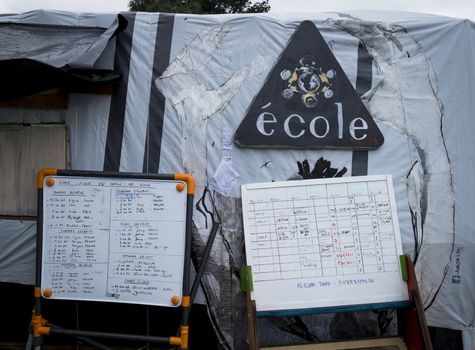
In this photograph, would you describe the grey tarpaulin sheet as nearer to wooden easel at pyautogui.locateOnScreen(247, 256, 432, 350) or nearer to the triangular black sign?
the triangular black sign

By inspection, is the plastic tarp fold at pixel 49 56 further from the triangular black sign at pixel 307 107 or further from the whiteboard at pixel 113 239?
the triangular black sign at pixel 307 107

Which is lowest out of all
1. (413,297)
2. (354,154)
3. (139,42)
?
(413,297)

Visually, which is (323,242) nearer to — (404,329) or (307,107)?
(404,329)

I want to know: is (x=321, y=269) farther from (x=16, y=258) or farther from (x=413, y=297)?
(x=16, y=258)

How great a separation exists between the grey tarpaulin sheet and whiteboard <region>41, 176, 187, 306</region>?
0.34 meters

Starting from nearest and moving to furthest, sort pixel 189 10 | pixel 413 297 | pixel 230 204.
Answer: pixel 413 297
pixel 230 204
pixel 189 10

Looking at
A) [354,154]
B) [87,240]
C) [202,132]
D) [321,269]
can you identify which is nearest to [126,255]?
[87,240]

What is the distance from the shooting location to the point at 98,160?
146 inches

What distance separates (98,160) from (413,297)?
2.62m

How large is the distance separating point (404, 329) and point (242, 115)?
2.09 meters

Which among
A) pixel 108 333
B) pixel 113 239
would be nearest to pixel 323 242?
pixel 113 239

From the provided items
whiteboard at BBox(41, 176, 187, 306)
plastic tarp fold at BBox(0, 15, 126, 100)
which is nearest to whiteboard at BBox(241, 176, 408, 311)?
whiteboard at BBox(41, 176, 187, 306)

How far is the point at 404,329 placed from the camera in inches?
140

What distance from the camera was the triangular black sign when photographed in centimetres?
364
